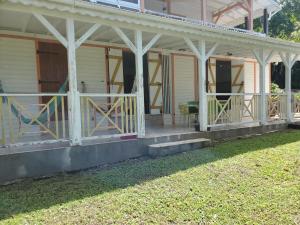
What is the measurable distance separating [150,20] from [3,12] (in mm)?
2641

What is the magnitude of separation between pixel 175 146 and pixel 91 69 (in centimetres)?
301

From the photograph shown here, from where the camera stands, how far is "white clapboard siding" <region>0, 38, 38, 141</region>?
20.7 feet

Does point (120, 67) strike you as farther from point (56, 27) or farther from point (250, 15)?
point (250, 15)

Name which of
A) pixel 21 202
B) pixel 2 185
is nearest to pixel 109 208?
pixel 21 202

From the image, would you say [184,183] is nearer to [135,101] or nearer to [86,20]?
[135,101]

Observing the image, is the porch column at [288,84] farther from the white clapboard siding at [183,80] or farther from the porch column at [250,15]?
the white clapboard siding at [183,80]

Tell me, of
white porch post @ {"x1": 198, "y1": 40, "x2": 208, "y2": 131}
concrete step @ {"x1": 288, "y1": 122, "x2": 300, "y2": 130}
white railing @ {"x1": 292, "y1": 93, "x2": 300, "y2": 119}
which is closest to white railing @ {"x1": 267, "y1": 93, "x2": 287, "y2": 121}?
concrete step @ {"x1": 288, "y1": 122, "x2": 300, "y2": 130}

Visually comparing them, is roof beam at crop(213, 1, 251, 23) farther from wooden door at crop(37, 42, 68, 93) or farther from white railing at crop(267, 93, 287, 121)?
wooden door at crop(37, 42, 68, 93)

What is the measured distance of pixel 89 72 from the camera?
7.43m

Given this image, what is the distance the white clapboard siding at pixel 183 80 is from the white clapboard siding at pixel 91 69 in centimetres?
264

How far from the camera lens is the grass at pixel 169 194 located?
3.40 metres

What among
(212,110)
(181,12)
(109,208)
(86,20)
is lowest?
(109,208)

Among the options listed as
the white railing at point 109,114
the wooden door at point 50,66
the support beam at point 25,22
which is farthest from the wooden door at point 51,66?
the white railing at point 109,114

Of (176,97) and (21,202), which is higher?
(176,97)
